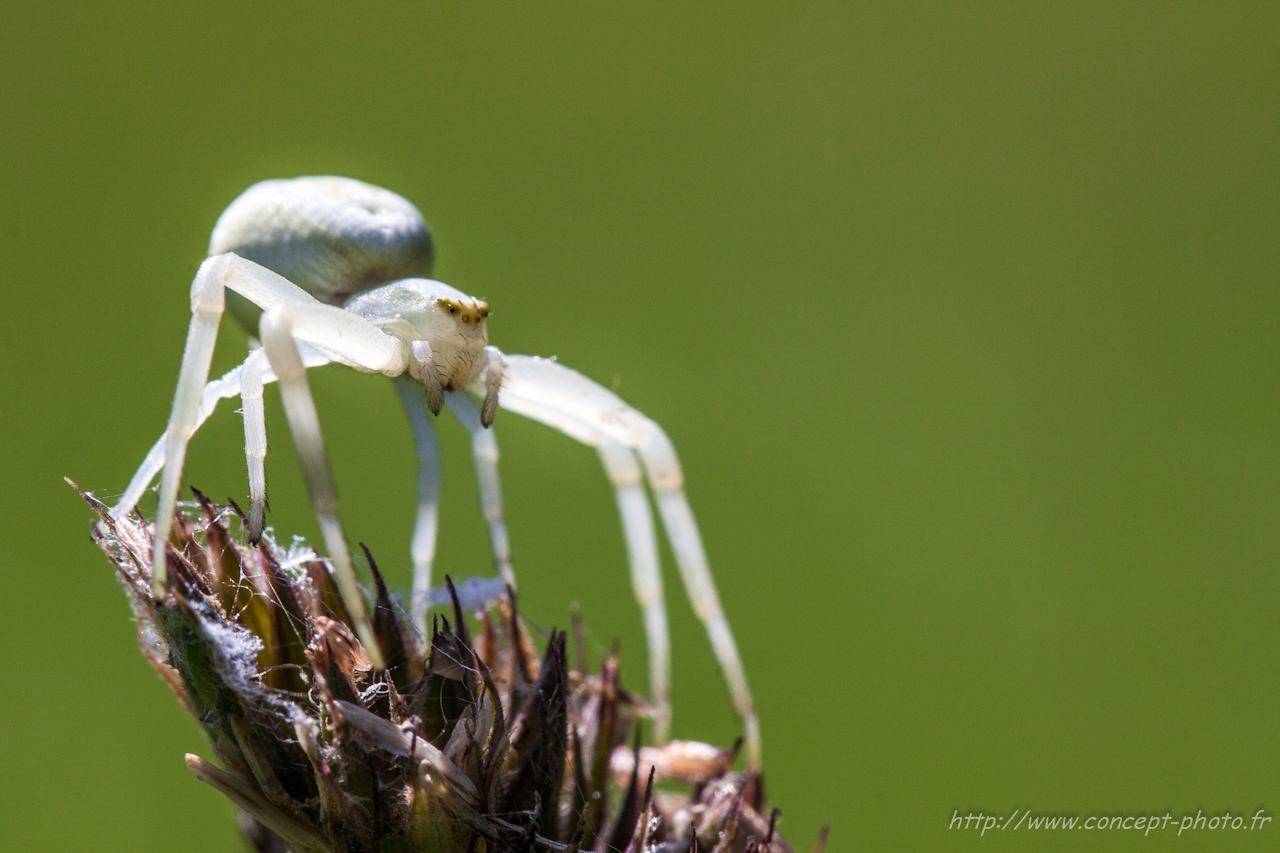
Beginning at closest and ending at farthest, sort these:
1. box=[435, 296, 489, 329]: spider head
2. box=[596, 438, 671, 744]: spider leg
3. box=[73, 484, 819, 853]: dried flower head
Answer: box=[73, 484, 819, 853]: dried flower head
box=[435, 296, 489, 329]: spider head
box=[596, 438, 671, 744]: spider leg

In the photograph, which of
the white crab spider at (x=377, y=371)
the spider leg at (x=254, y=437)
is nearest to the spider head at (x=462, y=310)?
the white crab spider at (x=377, y=371)

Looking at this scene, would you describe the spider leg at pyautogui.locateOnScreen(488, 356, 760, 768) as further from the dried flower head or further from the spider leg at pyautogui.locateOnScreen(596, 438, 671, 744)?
the dried flower head

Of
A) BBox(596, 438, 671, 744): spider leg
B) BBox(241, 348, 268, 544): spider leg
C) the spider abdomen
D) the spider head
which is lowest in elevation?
BBox(596, 438, 671, 744): spider leg

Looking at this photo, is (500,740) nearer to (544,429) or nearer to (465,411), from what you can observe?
(465,411)

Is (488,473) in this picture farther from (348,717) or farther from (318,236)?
(348,717)

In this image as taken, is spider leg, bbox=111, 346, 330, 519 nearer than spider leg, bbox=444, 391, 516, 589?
Yes

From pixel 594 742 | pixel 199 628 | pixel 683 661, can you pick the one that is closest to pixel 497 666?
pixel 594 742

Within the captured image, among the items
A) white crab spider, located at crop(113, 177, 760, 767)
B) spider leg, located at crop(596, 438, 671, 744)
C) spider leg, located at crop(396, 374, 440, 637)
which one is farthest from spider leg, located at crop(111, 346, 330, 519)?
spider leg, located at crop(596, 438, 671, 744)

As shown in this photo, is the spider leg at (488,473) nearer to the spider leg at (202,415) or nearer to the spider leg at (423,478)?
the spider leg at (423,478)
